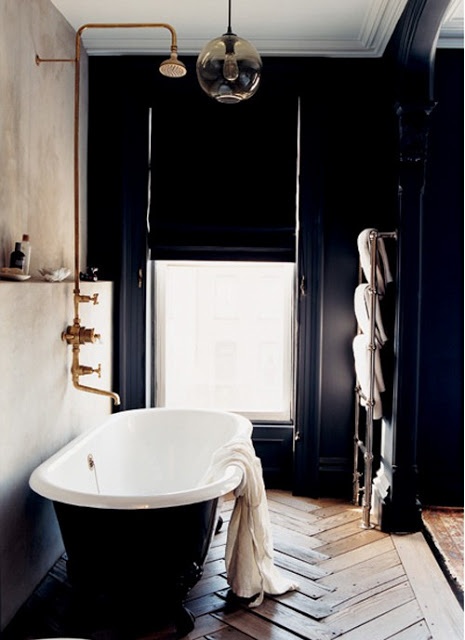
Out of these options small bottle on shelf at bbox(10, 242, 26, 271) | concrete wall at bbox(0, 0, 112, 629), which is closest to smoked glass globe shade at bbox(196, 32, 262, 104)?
concrete wall at bbox(0, 0, 112, 629)

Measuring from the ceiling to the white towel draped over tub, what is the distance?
2076 millimetres

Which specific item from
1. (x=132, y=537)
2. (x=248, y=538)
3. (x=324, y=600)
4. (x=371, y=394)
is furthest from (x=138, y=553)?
(x=371, y=394)

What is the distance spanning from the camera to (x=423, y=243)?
313cm

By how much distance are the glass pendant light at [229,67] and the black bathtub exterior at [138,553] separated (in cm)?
143

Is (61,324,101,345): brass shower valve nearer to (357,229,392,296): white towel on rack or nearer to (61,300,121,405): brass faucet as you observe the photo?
(61,300,121,405): brass faucet

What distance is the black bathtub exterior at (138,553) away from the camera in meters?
1.88

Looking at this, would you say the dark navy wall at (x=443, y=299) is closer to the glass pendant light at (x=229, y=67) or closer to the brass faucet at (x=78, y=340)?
the glass pendant light at (x=229, y=67)

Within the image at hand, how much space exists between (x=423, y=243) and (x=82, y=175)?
1.89 m

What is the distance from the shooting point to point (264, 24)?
117 inches

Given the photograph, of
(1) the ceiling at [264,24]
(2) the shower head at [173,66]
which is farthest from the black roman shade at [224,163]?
(2) the shower head at [173,66]

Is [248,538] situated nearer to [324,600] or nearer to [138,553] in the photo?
[324,600]

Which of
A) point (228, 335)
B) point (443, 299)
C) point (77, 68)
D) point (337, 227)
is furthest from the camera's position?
point (228, 335)

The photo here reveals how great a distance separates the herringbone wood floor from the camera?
2.04 meters

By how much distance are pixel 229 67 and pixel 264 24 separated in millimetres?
1218
